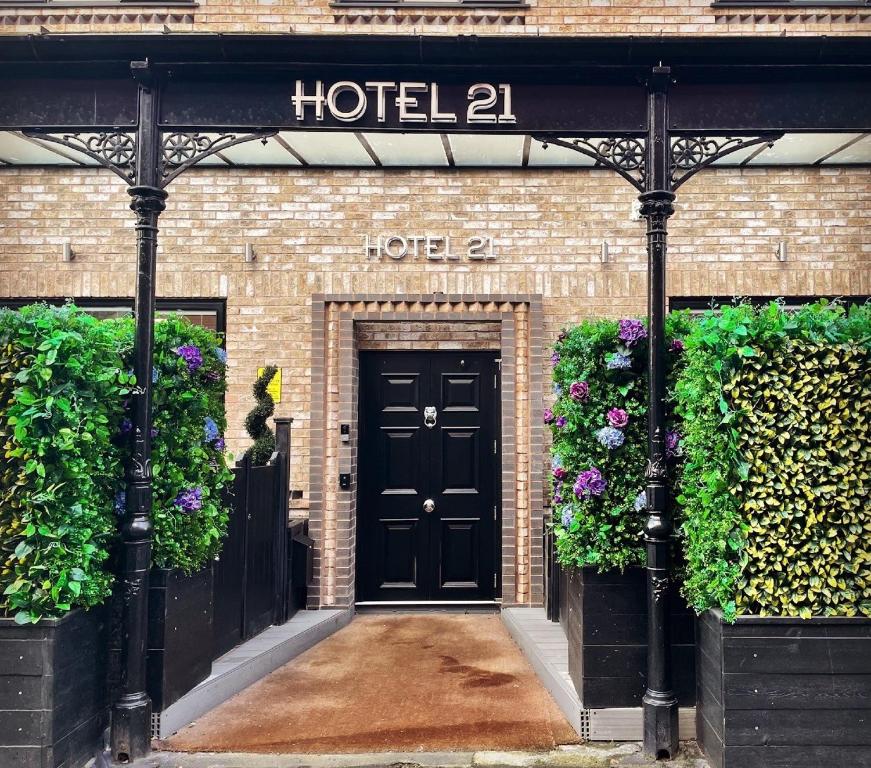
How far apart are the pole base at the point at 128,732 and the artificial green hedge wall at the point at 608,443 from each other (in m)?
2.73

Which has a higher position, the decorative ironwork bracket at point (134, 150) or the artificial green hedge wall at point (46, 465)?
the decorative ironwork bracket at point (134, 150)

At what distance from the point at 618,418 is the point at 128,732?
3.48 metres

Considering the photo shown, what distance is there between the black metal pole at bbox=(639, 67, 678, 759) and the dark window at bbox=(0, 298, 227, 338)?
15.1 feet

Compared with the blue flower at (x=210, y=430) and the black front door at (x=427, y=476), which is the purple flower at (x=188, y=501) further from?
the black front door at (x=427, y=476)

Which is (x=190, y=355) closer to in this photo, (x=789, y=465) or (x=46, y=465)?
(x=46, y=465)

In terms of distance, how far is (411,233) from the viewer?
22.2ft

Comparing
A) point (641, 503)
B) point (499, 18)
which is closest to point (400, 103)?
point (499, 18)

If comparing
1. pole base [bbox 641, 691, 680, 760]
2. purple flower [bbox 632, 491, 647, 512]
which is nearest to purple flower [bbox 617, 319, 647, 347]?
purple flower [bbox 632, 491, 647, 512]

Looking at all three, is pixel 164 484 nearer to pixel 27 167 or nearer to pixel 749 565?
pixel 749 565

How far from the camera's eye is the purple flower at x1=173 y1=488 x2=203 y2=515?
160 inches

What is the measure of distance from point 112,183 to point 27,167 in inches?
37.1

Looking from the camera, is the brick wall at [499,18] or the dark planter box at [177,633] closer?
the dark planter box at [177,633]

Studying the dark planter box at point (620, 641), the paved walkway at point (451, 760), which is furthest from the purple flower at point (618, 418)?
the paved walkway at point (451, 760)

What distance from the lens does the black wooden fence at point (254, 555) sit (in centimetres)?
498
